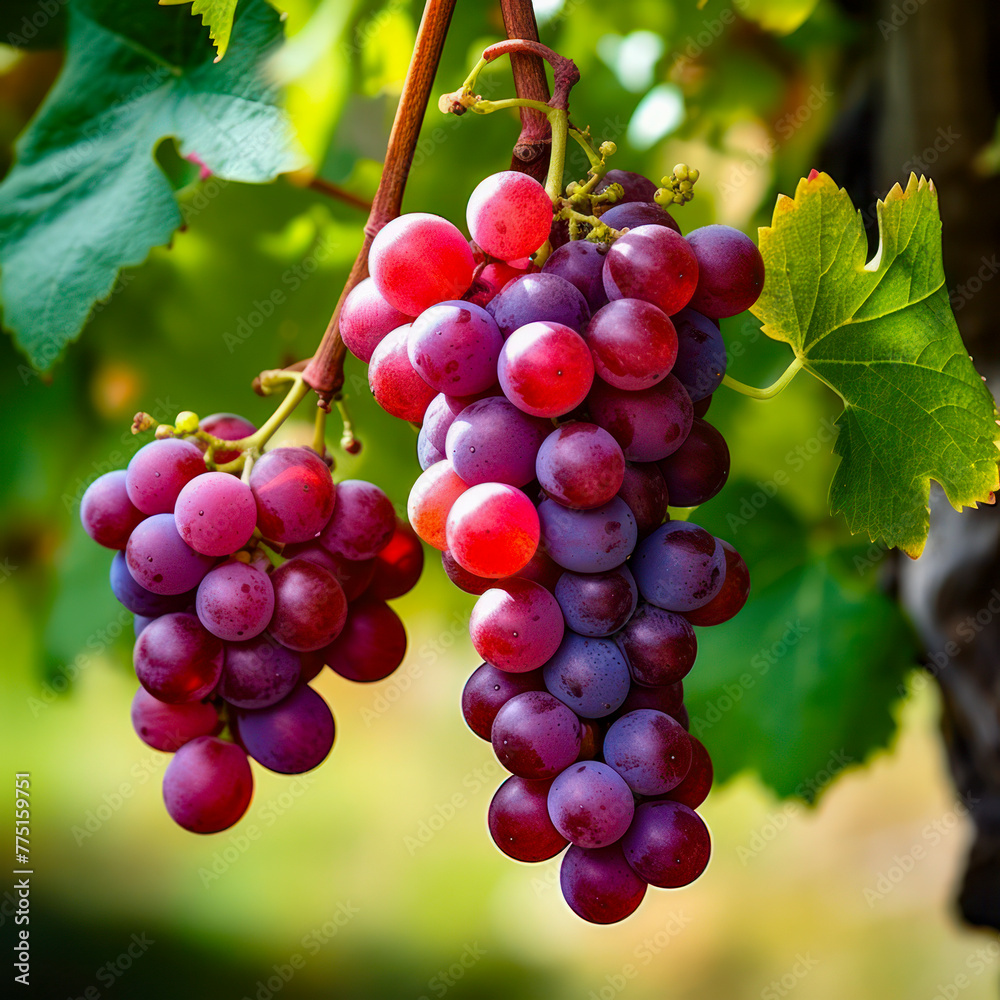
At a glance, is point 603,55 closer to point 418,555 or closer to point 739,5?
point 739,5

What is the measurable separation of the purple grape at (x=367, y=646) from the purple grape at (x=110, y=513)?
15cm

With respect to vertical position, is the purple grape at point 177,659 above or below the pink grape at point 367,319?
below

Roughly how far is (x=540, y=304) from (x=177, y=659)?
0.98 ft

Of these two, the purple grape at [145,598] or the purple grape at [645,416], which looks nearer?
the purple grape at [645,416]

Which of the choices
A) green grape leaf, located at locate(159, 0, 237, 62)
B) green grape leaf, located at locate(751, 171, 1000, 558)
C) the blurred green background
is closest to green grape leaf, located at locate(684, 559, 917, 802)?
the blurred green background

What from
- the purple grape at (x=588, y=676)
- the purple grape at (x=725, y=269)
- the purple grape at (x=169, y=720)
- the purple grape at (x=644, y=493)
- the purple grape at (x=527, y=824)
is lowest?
the purple grape at (x=169, y=720)

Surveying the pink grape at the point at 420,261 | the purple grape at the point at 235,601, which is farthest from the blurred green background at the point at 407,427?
the pink grape at the point at 420,261

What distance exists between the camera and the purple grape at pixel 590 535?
407 millimetres

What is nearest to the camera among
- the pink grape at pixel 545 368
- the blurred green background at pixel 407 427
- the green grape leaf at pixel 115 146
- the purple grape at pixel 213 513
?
the pink grape at pixel 545 368

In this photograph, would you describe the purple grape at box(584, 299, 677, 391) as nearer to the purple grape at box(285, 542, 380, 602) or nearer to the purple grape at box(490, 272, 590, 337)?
the purple grape at box(490, 272, 590, 337)

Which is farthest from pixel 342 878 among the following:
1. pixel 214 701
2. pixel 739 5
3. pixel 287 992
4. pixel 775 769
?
pixel 739 5

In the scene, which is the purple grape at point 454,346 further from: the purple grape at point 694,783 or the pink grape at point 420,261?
the purple grape at point 694,783

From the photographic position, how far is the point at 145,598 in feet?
1.81

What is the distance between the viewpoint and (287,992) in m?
2.12
